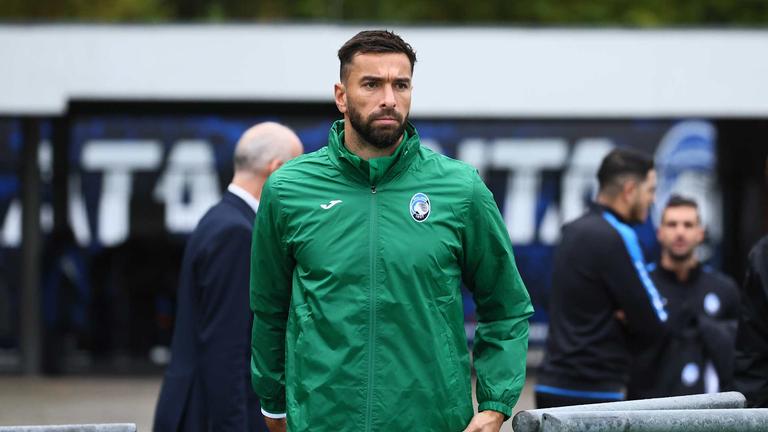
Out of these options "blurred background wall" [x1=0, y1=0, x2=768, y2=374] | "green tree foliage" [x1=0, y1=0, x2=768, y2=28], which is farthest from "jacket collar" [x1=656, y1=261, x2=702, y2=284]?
"green tree foliage" [x1=0, y1=0, x2=768, y2=28]

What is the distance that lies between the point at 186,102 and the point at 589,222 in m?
8.69

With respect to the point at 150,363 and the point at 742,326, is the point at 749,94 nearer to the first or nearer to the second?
the point at 150,363

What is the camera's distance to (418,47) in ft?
47.4

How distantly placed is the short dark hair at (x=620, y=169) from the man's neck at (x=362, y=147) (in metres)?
2.68

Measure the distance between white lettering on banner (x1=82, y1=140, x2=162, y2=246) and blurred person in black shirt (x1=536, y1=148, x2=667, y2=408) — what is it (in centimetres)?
879

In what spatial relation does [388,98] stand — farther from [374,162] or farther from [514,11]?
[514,11]

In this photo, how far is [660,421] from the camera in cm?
355

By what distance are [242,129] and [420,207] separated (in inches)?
431

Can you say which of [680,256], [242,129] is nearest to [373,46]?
[680,256]

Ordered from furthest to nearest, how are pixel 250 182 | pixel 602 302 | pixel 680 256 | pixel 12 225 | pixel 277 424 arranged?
1. pixel 12 225
2. pixel 680 256
3. pixel 602 302
4. pixel 250 182
5. pixel 277 424

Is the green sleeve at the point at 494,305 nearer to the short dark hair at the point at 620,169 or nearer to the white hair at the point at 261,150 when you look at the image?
the white hair at the point at 261,150

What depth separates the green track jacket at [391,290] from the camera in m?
3.62

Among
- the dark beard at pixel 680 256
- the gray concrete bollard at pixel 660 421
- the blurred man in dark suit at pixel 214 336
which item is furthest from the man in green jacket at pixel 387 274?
the dark beard at pixel 680 256

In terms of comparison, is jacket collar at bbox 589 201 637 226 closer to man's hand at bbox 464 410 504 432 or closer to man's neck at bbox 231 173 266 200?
man's neck at bbox 231 173 266 200
